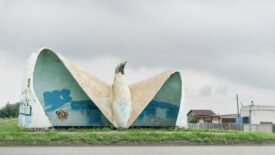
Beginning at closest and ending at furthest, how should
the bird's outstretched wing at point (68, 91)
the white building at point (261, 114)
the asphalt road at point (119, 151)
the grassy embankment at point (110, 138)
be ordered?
the asphalt road at point (119, 151)
the grassy embankment at point (110, 138)
the bird's outstretched wing at point (68, 91)
the white building at point (261, 114)

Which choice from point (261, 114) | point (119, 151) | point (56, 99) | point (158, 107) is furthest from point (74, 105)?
point (261, 114)

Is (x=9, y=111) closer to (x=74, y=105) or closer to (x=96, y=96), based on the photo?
(x=74, y=105)

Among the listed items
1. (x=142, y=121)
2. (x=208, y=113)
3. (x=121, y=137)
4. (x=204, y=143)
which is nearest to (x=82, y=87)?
(x=142, y=121)

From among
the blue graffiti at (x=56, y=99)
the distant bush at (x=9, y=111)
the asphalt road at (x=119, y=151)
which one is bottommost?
the asphalt road at (x=119, y=151)

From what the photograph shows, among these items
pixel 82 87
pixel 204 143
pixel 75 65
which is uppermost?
pixel 75 65

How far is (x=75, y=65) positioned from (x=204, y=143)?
16062 millimetres

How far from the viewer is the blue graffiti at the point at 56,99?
29109mm

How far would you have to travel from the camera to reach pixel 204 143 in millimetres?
18703

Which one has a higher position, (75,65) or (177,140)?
(75,65)

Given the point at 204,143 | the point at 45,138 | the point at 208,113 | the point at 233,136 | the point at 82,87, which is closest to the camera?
the point at 45,138

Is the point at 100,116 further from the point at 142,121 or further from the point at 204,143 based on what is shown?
the point at 204,143

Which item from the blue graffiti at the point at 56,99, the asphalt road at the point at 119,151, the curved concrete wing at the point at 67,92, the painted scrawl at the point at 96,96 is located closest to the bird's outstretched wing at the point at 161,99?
the painted scrawl at the point at 96,96

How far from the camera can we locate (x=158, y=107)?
3167 cm

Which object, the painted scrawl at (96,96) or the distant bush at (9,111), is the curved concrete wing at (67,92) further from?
the distant bush at (9,111)
